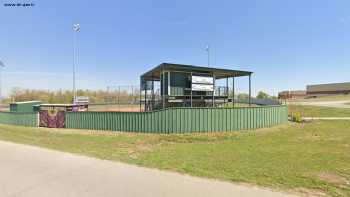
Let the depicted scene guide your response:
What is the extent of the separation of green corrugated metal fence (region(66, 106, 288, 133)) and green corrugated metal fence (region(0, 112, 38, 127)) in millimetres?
8593

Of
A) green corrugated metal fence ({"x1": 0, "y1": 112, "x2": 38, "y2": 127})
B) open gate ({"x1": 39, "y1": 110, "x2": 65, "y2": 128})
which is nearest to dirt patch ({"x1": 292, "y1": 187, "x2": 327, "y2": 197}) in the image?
open gate ({"x1": 39, "y1": 110, "x2": 65, "y2": 128})

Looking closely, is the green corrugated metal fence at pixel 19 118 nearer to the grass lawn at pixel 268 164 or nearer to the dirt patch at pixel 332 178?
the grass lawn at pixel 268 164

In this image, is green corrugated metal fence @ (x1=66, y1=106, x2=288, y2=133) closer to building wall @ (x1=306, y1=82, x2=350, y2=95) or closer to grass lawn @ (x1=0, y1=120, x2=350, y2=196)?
grass lawn @ (x1=0, y1=120, x2=350, y2=196)

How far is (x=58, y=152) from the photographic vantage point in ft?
23.1

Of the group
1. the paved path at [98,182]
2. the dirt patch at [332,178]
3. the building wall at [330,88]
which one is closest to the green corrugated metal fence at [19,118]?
the paved path at [98,182]

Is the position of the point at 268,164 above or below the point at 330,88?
below

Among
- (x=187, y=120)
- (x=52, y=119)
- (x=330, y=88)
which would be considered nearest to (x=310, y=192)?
(x=187, y=120)

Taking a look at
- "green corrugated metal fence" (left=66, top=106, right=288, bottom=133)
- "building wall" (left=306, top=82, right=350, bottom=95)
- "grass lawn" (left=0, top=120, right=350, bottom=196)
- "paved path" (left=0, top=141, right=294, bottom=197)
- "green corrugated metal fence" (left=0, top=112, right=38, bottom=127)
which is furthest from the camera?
"building wall" (left=306, top=82, right=350, bottom=95)

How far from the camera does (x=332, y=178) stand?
4426mm

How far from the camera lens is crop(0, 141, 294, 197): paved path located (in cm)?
381

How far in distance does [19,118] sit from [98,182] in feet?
65.6

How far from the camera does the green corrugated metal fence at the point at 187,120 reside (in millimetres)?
11102

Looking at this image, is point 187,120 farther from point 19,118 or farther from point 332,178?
point 19,118

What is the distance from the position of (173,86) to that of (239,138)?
679 cm
